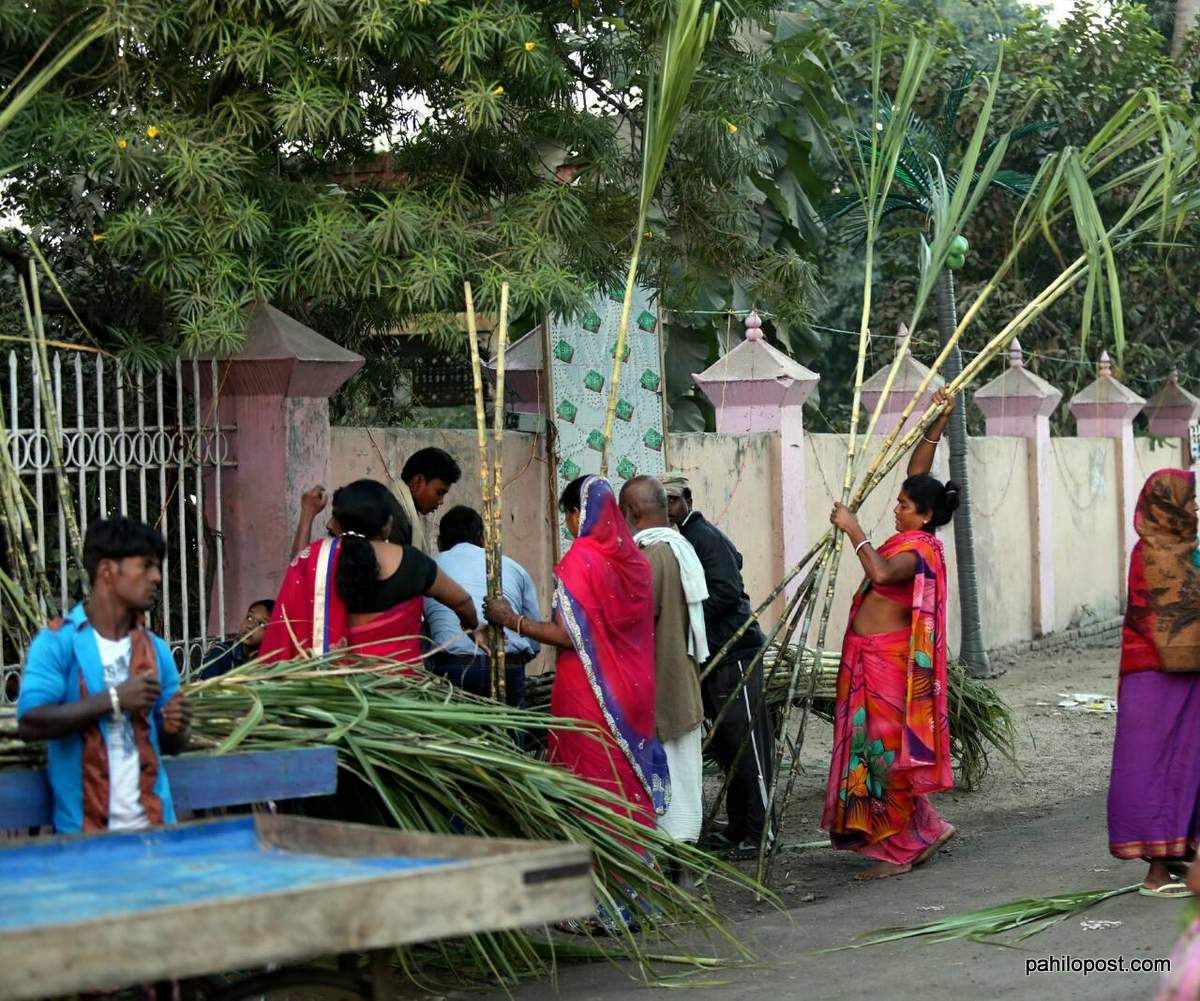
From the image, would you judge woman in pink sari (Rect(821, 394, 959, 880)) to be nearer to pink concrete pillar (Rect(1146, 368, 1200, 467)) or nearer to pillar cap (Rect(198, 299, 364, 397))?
pillar cap (Rect(198, 299, 364, 397))

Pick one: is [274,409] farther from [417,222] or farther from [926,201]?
[926,201]

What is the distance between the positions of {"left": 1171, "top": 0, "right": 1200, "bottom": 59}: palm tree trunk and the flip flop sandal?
16.1 metres

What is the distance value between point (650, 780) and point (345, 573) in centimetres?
163

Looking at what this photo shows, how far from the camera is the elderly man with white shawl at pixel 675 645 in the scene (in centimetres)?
650

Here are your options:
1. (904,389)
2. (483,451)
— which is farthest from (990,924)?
(904,389)

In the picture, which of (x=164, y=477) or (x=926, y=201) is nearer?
(x=164, y=477)

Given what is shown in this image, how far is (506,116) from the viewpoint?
23.2 feet

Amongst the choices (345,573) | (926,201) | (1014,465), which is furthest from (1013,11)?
(345,573)

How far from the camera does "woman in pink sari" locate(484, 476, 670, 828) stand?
5.91 meters

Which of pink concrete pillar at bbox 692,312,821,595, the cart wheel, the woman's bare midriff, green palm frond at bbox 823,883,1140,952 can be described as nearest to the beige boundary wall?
pink concrete pillar at bbox 692,312,821,595

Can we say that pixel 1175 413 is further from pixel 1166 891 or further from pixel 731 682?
pixel 1166 891

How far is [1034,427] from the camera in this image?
16078 mm

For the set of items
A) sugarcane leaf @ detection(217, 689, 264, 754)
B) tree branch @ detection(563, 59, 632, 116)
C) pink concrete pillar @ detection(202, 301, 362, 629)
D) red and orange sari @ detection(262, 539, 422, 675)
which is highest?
tree branch @ detection(563, 59, 632, 116)

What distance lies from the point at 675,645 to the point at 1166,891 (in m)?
1.99
